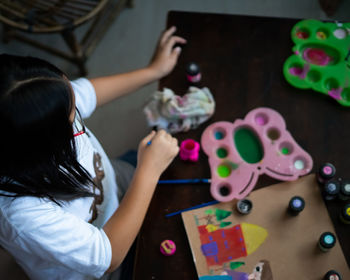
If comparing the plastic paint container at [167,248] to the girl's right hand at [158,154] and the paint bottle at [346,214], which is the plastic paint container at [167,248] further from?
the paint bottle at [346,214]

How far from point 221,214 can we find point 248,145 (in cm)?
20

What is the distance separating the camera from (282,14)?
1752 mm

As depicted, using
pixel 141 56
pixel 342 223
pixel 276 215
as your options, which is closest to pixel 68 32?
pixel 141 56

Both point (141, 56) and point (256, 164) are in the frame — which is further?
point (141, 56)

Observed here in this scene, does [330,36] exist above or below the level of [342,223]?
above

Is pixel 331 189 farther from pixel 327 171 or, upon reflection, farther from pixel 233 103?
pixel 233 103

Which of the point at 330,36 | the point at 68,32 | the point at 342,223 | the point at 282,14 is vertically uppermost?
the point at 68,32

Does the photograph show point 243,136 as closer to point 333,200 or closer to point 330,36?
point 333,200

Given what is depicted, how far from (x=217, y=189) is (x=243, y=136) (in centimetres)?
17

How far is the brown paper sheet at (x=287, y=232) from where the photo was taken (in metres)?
0.67

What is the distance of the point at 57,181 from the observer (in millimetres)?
646

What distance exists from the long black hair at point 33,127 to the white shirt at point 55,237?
35 mm

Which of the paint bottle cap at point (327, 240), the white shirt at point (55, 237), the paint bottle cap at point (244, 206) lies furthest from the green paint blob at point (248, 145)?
the white shirt at point (55, 237)

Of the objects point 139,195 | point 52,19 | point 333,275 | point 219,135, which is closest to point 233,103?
point 219,135
